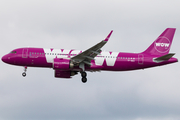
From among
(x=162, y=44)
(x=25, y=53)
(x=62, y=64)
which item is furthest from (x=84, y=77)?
(x=162, y=44)

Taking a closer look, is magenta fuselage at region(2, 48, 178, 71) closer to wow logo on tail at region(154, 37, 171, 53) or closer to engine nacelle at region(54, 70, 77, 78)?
wow logo on tail at region(154, 37, 171, 53)

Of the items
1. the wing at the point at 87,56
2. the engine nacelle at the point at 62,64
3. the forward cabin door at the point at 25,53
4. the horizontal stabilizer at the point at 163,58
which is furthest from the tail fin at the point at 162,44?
the forward cabin door at the point at 25,53

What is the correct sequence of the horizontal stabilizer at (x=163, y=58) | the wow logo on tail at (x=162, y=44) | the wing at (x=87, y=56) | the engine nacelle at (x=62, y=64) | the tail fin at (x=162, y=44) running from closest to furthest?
the wing at (x=87, y=56)
the engine nacelle at (x=62, y=64)
the horizontal stabilizer at (x=163, y=58)
the tail fin at (x=162, y=44)
the wow logo on tail at (x=162, y=44)

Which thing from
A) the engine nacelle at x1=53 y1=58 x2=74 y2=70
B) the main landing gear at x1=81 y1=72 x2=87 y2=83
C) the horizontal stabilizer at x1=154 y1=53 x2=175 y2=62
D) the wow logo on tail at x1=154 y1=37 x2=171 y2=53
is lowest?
the main landing gear at x1=81 y1=72 x2=87 y2=83

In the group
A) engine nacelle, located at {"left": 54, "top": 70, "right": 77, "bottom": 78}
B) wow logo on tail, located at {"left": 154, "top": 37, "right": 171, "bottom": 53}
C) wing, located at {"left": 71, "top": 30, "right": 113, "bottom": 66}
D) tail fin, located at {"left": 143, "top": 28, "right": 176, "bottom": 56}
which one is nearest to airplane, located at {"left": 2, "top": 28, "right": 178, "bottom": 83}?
wing, located at {"left": 71, "top": 30, "right": 113, "bottom": 66}

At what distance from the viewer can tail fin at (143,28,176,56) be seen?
51750 mm

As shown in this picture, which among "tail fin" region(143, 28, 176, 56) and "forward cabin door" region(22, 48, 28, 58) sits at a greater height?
"tail fin" region(143, 28, 176, 56)

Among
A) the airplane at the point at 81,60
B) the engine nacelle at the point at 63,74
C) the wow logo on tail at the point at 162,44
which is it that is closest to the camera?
the airplane at the point at 81,60

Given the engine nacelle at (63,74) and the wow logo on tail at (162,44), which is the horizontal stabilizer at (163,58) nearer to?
the wow logo on tail at (162,44)

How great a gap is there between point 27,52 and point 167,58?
18.6m

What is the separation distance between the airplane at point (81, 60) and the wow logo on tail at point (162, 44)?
1216 mm

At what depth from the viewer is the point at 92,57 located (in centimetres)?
4769

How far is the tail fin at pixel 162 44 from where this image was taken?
51.8 meters

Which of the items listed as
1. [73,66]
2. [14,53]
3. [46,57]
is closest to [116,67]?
[73,66]
